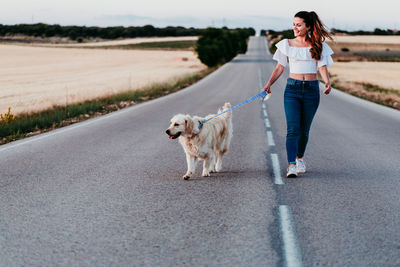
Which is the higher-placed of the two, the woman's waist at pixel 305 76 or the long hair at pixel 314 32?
the long hair at pixel 314 32

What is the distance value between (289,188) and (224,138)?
1.56 metres

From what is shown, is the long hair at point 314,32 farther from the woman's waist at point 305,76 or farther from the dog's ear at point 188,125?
the dog's ear at point 188,125

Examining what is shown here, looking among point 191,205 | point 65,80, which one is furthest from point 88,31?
point 191,205

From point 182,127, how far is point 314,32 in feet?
7.23

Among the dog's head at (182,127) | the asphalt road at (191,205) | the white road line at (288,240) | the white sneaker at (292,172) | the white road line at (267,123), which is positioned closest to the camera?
the white road line at (288,240)

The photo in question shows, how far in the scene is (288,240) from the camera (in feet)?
13.9

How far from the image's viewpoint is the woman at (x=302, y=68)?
634cm

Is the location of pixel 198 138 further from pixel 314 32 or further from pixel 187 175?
pixel 314 32

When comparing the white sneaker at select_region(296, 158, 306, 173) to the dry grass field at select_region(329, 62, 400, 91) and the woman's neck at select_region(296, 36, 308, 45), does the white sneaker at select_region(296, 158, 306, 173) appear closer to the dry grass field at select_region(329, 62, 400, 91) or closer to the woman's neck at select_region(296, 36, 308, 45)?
the woman's neck at select_region(296, 36, 308, 45)

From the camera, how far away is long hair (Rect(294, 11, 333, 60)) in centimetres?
631

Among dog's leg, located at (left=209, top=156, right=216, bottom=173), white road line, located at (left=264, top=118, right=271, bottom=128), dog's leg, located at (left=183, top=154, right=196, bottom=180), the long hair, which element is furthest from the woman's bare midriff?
white road line, located at (left=264, top=118, right=271, bottom=128)

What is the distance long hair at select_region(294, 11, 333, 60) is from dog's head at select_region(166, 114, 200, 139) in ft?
6.20

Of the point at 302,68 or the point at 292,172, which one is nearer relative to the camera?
the point at 302,68

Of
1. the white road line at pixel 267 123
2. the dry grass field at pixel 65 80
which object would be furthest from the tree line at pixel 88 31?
the white road line at pixel 267 123
